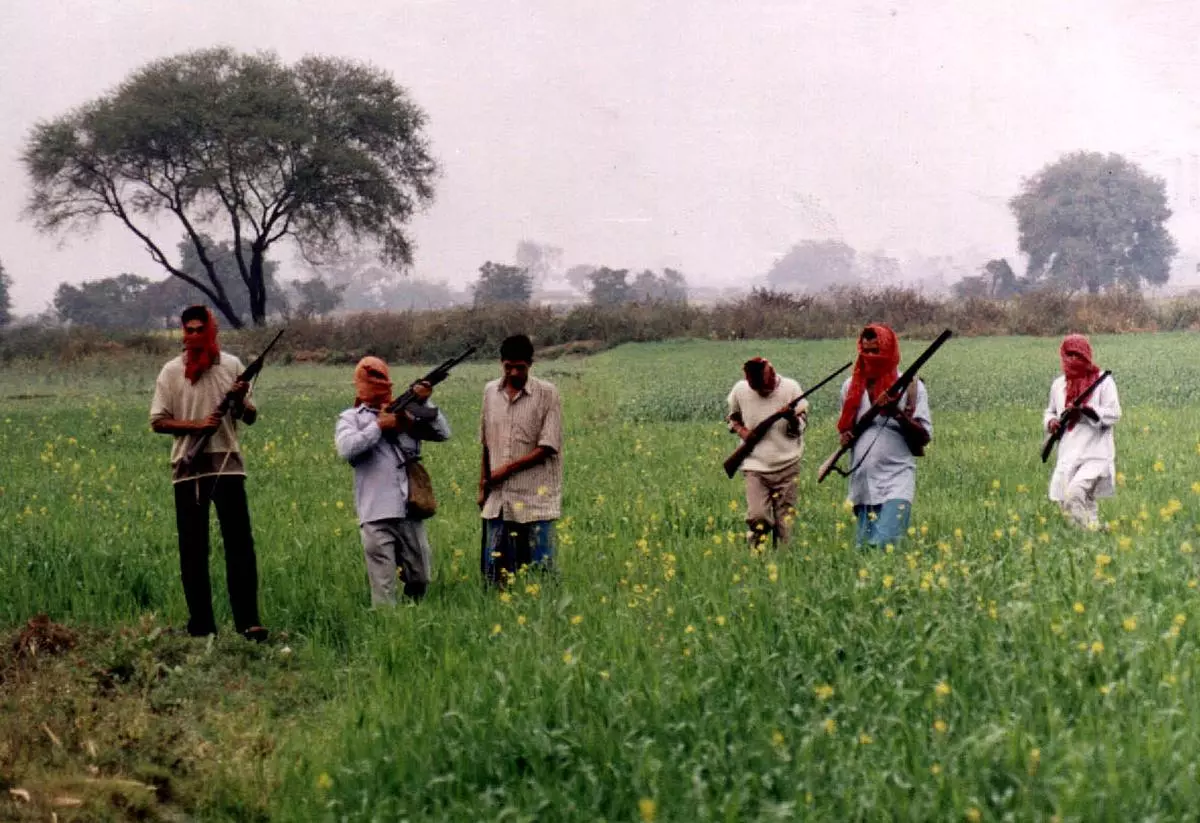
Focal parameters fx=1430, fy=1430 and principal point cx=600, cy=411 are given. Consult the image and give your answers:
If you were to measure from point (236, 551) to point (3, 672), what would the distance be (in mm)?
1479

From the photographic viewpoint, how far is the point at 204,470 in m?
8.79

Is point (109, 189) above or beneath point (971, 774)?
above

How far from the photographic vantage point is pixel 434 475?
16469mm

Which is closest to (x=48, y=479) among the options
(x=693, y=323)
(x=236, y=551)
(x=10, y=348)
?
(x=236, y=551)

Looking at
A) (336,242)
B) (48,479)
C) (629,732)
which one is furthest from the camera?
(336,242)

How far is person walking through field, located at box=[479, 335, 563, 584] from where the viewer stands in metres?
8.89

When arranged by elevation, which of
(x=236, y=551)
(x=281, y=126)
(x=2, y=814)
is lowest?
(x=2, y=814)

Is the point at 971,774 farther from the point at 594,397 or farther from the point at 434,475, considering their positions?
the point at 594,397

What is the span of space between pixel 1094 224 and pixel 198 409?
2953 inches

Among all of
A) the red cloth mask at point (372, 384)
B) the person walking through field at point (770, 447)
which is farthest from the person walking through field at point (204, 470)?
the person walking through field at point (770, 447)

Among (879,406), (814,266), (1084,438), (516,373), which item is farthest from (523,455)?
(814,266)

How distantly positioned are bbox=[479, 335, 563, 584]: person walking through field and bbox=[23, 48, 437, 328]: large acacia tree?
51.1m

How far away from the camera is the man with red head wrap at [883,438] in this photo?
898cm

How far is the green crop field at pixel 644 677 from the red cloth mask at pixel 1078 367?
977 millimetres
